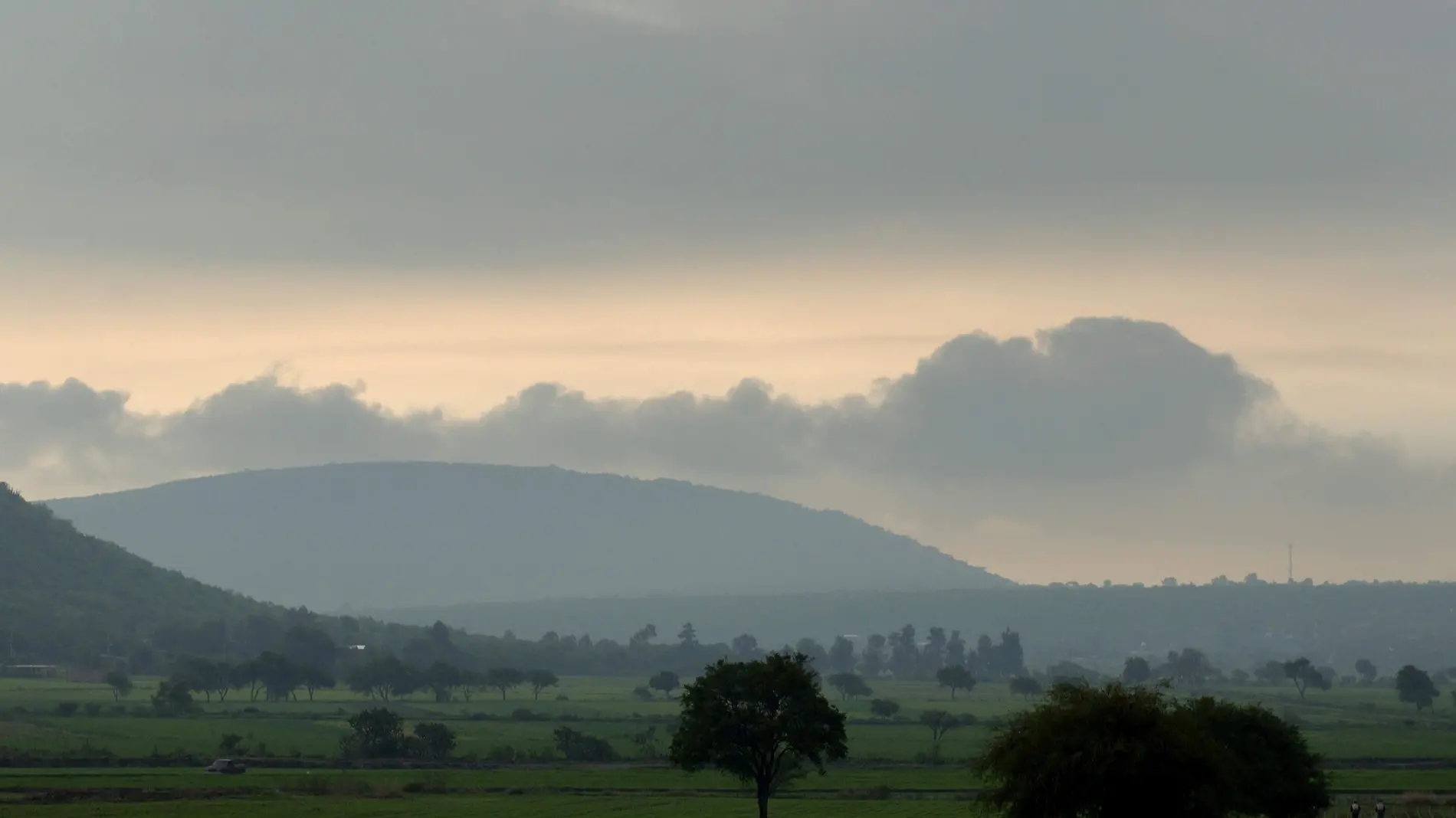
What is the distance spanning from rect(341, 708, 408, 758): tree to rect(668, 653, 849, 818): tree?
262 feet

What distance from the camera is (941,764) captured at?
520 ft

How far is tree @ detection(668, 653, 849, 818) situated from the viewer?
8825cm

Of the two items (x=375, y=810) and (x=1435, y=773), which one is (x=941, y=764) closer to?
(x=1435, y=773)

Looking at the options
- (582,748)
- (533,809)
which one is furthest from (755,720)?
(582,748)

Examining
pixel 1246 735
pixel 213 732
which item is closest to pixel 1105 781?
pixel 1246 735

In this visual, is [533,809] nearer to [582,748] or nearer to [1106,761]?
[1106,761]

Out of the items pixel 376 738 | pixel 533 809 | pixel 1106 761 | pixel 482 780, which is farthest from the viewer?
pixel 376 738

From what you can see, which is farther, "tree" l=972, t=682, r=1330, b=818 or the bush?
the bush

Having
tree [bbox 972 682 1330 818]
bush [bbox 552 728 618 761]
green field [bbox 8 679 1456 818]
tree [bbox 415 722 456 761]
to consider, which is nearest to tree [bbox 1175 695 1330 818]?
tree [bbox 972 682 1330 818]

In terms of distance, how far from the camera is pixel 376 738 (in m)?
167

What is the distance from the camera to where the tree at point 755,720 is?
88.2m

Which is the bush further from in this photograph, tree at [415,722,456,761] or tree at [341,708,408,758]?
tree at [341,708,408,758]

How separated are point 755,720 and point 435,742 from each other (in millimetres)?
80950

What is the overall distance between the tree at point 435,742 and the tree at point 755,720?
2972 inches
